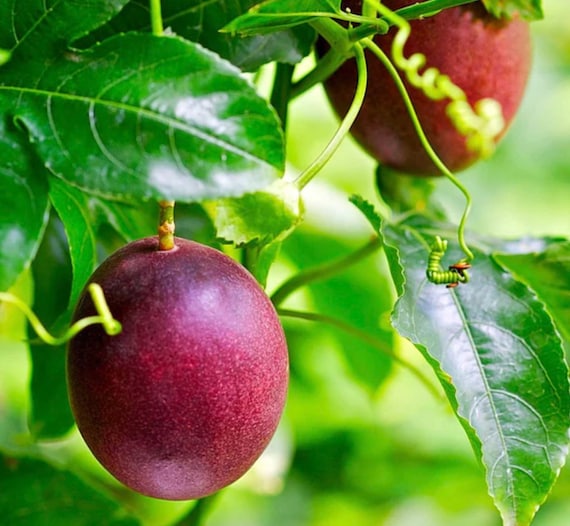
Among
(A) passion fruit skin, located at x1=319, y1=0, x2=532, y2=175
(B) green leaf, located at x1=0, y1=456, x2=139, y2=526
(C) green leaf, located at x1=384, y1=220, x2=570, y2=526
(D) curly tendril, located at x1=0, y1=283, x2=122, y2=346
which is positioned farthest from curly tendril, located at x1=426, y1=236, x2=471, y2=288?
(B) green leaf, located at x1=0, y1=456, x2=139, y2=526

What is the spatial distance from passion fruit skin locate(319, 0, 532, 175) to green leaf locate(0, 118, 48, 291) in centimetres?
24

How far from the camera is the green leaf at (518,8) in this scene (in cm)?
66

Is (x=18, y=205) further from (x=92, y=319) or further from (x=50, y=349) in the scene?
(x=50, y=349)

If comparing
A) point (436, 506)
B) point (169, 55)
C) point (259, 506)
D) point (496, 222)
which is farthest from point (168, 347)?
point (496, 222)

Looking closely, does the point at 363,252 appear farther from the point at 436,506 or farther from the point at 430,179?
the point at 436,506

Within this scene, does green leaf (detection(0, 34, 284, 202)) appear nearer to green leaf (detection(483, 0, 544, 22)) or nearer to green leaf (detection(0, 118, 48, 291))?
green leaf (detection(0, 118, 48, 291))

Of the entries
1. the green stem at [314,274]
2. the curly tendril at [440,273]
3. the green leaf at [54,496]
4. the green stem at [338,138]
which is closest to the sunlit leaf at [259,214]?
the green stem at [338,138]

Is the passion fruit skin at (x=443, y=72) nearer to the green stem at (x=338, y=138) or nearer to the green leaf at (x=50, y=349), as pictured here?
→ the green stem at (x=338, y=138)

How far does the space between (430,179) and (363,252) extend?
0.32ft

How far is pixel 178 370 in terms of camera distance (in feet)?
1.62

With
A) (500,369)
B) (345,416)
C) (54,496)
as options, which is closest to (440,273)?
(500,369)

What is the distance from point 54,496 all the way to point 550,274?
1.45 feet

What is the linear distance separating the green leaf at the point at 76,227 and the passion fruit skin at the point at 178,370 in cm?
6

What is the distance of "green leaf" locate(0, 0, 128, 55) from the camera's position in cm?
53
